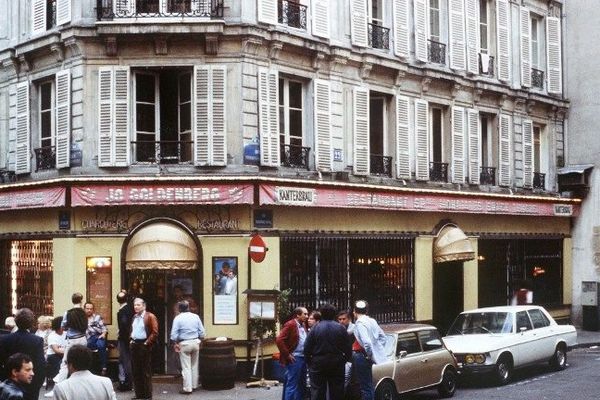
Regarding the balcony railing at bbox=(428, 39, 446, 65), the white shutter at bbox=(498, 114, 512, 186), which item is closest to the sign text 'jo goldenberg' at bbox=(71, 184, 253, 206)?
the balcony railing at bbox=(428, 39, 446, 65)

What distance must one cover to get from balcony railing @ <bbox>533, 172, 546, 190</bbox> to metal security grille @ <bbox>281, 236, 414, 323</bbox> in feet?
22.3

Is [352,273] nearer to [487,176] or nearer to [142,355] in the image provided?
[487,176]

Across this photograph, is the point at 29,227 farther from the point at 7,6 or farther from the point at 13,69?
the point at 7,6

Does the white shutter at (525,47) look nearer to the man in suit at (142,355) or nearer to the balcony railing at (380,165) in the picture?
the balcony railing at (380,165)

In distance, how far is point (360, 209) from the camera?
878 inches

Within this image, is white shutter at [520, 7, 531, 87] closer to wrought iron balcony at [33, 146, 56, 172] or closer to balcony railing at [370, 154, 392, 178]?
balcony railing at [370, 154, 392, 178]

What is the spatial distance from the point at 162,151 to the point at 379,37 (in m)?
6.70

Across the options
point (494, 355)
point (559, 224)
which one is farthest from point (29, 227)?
point (559, 224)

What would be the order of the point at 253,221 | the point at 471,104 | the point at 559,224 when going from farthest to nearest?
the point at 559,224 → the point at 471,104 → the point at 253,221

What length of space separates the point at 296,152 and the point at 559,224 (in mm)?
12672

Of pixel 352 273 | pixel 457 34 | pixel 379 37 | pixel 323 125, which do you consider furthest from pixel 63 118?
pixel 457 34

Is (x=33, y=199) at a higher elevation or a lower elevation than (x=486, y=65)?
lower

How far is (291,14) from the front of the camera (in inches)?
821

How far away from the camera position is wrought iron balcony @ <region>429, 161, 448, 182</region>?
81.9 feet
